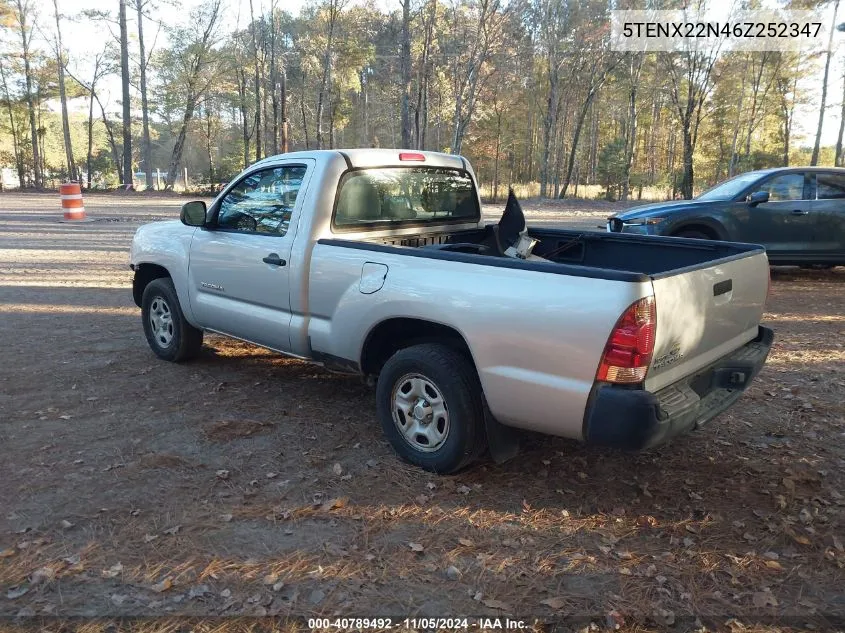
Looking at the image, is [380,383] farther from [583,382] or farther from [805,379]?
[805,379]

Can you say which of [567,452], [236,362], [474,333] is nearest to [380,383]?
[474,333]

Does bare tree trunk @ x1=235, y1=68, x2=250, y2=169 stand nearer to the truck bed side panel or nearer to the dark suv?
the dark suv

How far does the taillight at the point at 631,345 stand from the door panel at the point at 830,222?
26.4 feet

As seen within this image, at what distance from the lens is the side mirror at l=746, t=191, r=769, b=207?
9.26 m

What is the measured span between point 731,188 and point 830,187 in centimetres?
134

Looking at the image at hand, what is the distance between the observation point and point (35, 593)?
8.98 feet

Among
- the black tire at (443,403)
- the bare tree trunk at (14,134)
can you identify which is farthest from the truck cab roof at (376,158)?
the bare tree trunk at (14,134)

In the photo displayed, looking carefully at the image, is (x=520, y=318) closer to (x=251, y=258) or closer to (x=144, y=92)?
(x=251, y=258)

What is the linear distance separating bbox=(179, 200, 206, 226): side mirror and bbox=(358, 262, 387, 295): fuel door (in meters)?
1.93

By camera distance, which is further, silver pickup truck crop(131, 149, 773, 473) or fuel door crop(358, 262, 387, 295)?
fuel door crop(358, 262, 387, 295)

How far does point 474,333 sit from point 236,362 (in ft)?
11.1

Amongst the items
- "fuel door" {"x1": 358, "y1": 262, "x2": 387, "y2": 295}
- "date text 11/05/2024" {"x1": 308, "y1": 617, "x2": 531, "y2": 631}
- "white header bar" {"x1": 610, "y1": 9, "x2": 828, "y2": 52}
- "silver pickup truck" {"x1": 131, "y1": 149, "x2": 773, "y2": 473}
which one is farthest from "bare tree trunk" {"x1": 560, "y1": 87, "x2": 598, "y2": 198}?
"date text 11/05/2024" {"x1": 308, "y1": 617, "x2": 531, "y2": 631}

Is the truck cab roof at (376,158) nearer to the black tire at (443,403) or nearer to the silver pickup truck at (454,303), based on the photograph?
the silver pickup truck at (454,303)

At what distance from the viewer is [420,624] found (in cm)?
261
